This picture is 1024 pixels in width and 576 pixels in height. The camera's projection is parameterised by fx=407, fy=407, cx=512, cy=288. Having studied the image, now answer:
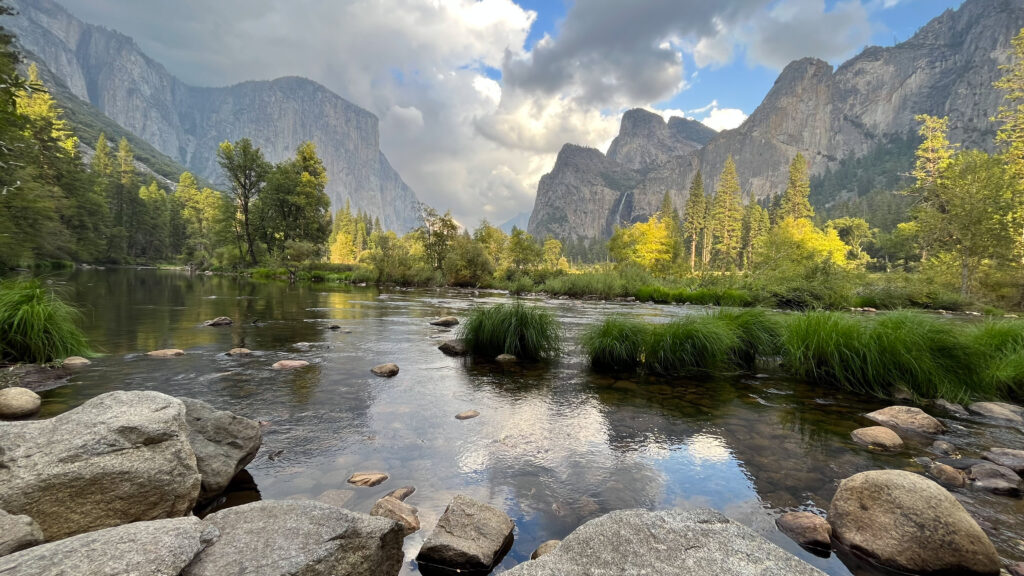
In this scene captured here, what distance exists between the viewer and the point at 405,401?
686cm

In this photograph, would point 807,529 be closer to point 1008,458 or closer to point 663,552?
point 663,552

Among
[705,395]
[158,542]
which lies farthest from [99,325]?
[705,395]

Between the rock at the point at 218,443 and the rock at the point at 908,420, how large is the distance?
8.63 m

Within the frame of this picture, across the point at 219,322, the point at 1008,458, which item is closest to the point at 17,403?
the point at 219,322

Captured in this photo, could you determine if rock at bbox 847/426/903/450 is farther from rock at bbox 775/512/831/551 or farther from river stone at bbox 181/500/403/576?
river stone at bbox 181/500/403/576

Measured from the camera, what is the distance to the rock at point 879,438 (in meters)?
5.34

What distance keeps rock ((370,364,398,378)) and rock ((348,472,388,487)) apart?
13.9 ft

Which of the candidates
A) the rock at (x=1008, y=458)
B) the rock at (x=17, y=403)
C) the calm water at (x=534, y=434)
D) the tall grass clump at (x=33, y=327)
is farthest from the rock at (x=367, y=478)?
the tall grass clump at (x=33, y=327)

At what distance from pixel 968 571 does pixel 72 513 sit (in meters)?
6.41

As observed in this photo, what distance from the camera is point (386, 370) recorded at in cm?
851

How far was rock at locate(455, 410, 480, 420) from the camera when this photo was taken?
620 cm

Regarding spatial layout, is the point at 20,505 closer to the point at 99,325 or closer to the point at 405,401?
the point at 405,401

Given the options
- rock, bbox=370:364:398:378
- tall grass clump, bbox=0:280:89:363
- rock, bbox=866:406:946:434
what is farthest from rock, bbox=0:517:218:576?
tall grass clump, bbox=0:280:89:363

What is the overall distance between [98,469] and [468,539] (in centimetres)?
271
